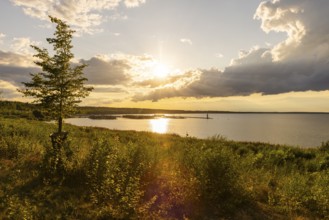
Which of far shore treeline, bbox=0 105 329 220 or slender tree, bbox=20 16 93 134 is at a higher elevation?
slender tree, bbox=20 16 93 134

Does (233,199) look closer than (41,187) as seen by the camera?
Yes

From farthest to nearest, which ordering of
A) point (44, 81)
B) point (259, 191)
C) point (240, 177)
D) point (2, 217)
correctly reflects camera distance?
point (44, 81)
point (259, 191)
point (240, 177)
point (2, 217)

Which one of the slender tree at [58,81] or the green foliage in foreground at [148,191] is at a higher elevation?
the slender tree at [58,81]

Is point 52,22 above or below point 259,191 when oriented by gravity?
above

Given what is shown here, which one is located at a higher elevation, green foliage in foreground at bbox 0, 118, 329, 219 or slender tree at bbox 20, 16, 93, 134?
slender tree at bbox 20, 16, 93, 134

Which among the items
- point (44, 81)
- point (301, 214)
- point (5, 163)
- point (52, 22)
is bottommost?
point (301, 214)

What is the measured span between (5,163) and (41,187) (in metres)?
2.75

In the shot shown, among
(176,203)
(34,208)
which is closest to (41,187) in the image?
(34,208)

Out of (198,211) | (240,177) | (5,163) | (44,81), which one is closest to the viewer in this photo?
(198,211)

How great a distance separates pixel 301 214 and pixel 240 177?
67.3 inches

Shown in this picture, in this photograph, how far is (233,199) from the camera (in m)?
7.81

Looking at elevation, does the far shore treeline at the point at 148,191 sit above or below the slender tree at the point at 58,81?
below

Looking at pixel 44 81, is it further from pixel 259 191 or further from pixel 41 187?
pixel 259 191

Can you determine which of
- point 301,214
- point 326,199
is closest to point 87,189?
point 301,214
